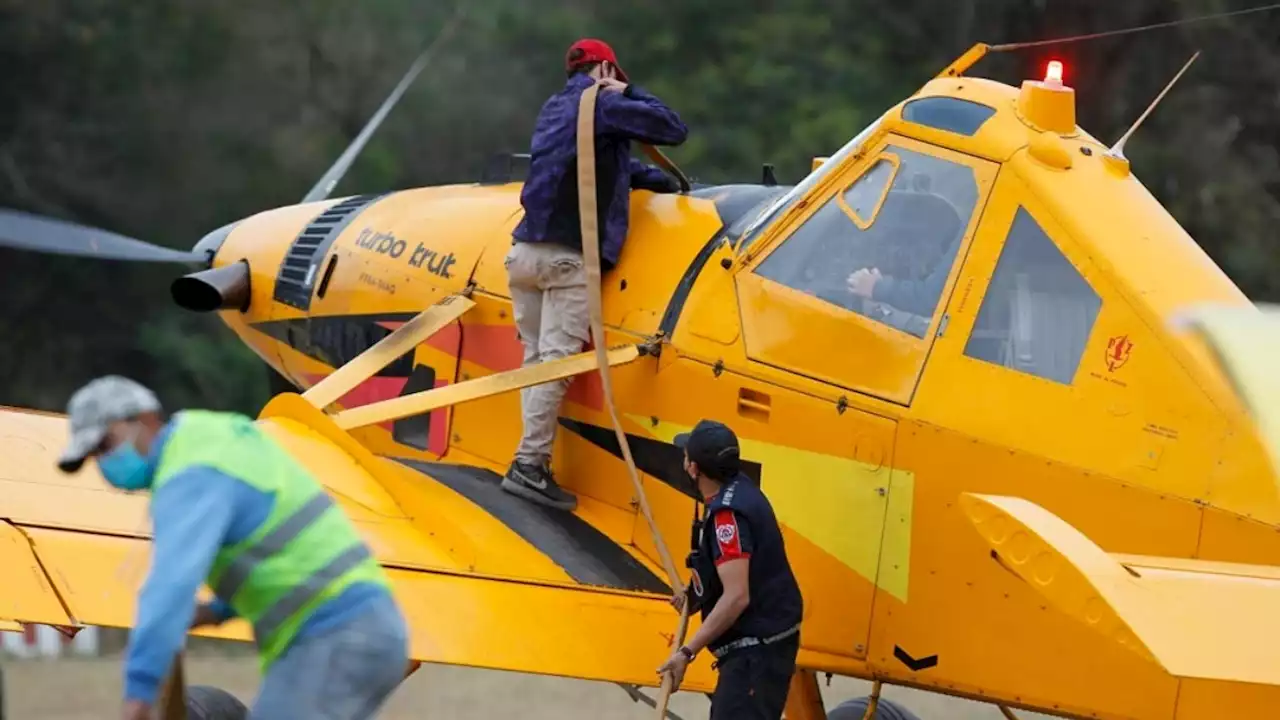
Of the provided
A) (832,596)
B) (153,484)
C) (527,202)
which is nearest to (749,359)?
(832,596)

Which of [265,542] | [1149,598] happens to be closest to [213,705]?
[265,542]

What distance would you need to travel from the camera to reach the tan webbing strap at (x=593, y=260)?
7238 mm

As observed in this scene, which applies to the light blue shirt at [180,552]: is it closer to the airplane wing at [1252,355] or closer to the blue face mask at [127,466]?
the blue face mask at [127,466]

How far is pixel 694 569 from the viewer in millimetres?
6367

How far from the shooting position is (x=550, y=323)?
7797mm

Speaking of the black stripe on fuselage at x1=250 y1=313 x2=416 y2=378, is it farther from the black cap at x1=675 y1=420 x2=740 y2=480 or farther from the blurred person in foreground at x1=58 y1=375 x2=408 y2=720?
the blurred person in foreground at x1=58 y1=375 x2=408 y2=720

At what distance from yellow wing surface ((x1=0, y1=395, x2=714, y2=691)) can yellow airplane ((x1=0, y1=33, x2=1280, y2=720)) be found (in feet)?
0.04

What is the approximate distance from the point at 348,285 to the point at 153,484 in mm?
5030

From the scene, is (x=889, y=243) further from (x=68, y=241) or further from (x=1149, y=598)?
(x=68, y=241)

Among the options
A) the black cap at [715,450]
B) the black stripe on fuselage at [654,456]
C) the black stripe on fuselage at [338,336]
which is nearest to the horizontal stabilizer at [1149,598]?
the black cap at [715,450]

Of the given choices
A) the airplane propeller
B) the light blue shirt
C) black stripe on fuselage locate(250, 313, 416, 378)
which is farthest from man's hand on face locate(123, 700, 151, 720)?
the airplane propeller

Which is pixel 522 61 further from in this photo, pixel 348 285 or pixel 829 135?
pixel 348 285

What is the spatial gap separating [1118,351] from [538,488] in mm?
2644

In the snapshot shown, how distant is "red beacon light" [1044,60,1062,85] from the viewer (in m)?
6.84
